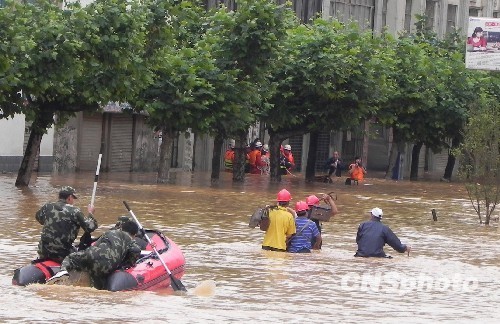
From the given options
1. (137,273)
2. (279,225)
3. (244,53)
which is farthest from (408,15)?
(137,273)

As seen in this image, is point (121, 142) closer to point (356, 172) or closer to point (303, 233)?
point (356, 172)

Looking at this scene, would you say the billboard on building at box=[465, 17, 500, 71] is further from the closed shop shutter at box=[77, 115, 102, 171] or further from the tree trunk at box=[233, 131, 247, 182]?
the closed shop shutter at box=[77, 115, 102, 171]

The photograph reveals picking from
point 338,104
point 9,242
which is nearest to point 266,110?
point 338,104

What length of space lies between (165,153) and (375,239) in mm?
20584

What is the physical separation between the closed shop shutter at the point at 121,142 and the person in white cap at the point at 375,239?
29160 millimetres

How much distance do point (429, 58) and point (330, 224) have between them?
25.7 metres

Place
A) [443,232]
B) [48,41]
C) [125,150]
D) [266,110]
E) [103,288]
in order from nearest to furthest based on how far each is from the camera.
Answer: [103,288] → [443,232] → [48,41] → [266,110] → [125,150]

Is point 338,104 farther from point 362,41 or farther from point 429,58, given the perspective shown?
→ point 429,58

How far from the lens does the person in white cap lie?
2283cm

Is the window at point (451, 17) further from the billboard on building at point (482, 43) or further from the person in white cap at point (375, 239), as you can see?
the person in white cap at point (375, 239)

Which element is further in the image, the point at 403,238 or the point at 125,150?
the point at 125,150

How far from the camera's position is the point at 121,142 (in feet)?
172

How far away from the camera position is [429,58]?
Result: 55.7m

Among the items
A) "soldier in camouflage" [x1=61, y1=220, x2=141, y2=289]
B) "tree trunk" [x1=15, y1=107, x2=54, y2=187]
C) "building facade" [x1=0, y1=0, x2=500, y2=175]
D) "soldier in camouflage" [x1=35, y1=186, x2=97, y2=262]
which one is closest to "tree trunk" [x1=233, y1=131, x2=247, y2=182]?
"building facade" [x1=0, y1=0, x2=500, y2=175]
